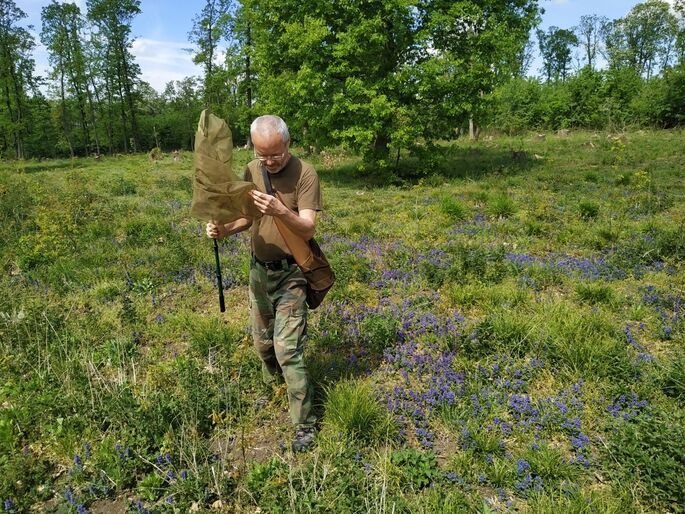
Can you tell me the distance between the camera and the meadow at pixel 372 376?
124 inches

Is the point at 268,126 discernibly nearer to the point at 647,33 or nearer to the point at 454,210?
the point at 454,210

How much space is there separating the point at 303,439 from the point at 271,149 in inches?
93.7

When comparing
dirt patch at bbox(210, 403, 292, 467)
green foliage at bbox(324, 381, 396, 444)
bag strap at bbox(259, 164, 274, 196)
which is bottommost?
dirt patch at bbox(210, 403, 292, 467)

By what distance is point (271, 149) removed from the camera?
11.0 ft

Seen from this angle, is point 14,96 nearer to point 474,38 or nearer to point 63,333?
point 474,38

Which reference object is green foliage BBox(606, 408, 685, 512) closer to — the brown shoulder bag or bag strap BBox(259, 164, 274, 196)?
the brown shoulder bag

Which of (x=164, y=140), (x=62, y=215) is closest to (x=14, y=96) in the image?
(x=164, y=140)

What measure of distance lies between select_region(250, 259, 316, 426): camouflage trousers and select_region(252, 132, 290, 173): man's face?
0.89 metres

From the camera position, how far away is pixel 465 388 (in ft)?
13.7

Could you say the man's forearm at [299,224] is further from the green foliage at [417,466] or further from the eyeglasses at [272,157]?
the green foliage at [417,466]

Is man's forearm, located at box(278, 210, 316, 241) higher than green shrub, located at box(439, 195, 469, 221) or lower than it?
higher

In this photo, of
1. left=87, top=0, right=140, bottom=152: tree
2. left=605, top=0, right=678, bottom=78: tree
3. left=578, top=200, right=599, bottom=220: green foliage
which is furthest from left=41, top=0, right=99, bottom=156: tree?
left=605, top=0, right=678, bottom=78: tree

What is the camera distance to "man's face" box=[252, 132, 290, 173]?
3.32 metres

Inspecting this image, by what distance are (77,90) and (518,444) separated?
177 ft
